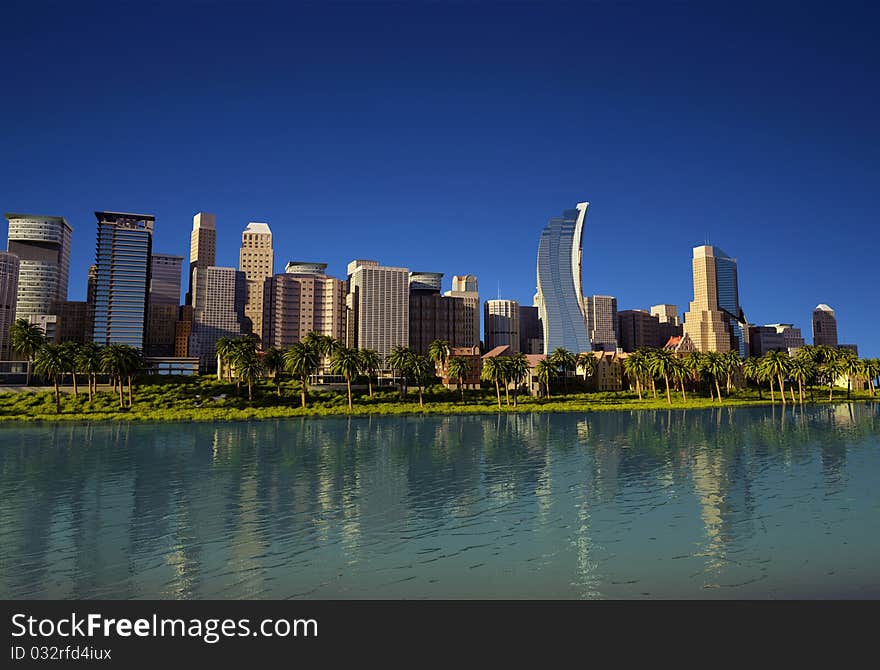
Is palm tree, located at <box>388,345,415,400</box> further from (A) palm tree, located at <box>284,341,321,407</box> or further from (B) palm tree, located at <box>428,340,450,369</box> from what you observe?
(A) palm tree, located at <box>284,341,321,407</box>

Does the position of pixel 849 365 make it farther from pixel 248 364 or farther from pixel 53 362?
pixel 53 362

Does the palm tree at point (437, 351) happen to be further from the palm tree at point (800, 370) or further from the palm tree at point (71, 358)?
the palm tree at point (800, 370)

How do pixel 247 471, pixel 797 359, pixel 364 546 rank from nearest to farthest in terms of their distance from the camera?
1. pixel 364 546
2. pixel 247 471
3. pixel 797 359

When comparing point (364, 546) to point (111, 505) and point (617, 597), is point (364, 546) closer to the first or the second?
point (617, 597)

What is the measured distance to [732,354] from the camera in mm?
188875

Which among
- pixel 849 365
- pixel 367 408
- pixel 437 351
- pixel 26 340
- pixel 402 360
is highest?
pixel 437 351

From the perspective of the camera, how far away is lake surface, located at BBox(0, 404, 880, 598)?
896 inches

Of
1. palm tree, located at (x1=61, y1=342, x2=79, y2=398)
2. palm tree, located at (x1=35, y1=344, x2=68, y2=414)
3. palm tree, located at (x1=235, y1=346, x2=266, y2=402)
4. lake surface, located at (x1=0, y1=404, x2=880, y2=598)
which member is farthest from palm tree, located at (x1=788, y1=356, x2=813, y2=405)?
palm tree, located at (x1=35, y1=344, x2=68, y2=414)

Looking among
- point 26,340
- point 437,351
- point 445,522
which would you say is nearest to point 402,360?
point 437,351

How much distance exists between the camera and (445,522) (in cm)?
3194

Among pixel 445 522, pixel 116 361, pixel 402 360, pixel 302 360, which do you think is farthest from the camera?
pixel 402 360
